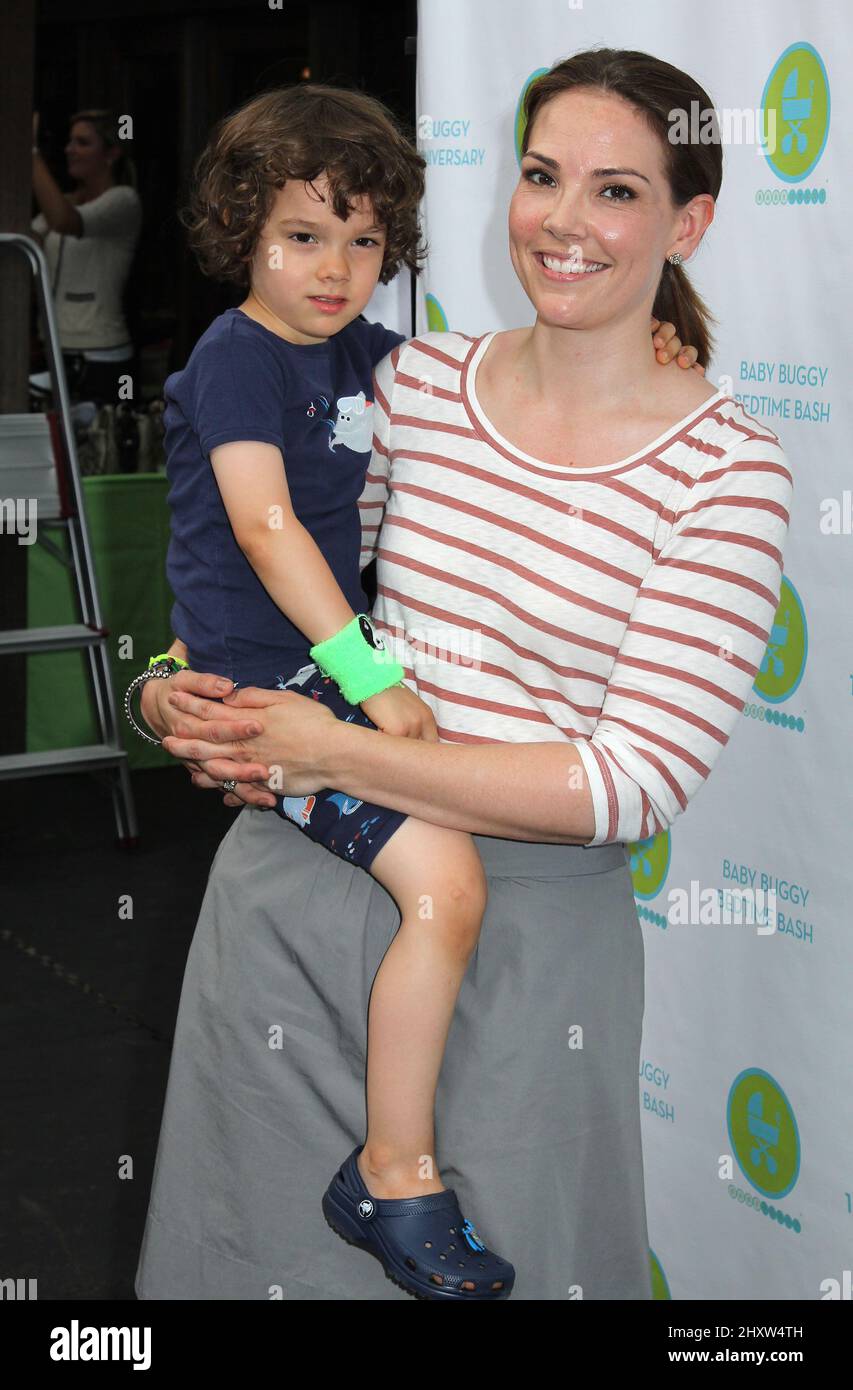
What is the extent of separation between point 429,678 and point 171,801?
14.1 ft

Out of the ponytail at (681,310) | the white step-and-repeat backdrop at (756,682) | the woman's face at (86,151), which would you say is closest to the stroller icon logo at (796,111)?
the white step-and-repeat backdrop at (756,682)

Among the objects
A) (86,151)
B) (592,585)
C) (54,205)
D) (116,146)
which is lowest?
(592,585)

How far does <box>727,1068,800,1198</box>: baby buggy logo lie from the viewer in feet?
7.92

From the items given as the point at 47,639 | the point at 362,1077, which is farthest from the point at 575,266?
the point at 47,639

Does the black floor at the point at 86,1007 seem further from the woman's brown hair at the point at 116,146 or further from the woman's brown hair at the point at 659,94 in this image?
the woman's brown hair at the point at 116,146

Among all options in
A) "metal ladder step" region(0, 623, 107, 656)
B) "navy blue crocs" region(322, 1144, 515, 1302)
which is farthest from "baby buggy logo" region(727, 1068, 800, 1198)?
"metal ladder step" region(0, 623, 107, 656)

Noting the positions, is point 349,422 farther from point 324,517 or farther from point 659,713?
point 659,713

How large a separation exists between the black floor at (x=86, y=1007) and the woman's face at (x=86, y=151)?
9.74 ft

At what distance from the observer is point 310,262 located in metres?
1.73

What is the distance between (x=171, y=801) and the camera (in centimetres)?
578

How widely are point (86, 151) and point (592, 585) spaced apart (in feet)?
20.7
